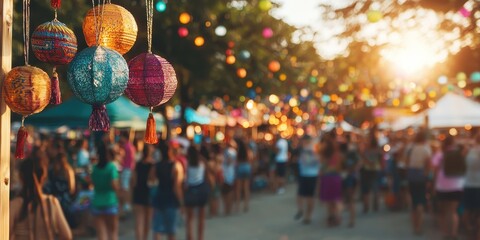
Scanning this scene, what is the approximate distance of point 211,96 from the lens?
18562 mm

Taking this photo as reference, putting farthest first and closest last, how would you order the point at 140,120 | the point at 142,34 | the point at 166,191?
the point at 140,120 → the point at 142,34 → the point at 166,191

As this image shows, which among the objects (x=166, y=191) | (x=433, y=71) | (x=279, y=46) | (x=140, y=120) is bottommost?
(x=166, y=191)

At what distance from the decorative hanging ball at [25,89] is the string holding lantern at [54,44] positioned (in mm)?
247

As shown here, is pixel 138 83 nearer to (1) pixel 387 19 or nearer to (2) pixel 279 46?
(1) pixel 387 19

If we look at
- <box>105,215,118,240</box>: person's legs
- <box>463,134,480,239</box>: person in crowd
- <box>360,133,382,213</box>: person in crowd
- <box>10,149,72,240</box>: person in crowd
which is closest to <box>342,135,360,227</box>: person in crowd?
<box>360,133,382,213</box>: person in crowd

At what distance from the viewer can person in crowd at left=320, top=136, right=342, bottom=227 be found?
11859mm

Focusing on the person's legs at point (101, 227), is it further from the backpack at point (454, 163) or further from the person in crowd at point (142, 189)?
the backpack at point (454, 163)

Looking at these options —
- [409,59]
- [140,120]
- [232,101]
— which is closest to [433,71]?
[409,59]

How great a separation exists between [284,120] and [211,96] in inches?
1298

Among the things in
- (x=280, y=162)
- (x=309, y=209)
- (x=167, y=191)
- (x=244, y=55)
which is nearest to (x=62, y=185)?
(x=167, y=191)

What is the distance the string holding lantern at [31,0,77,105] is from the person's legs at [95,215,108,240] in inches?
222

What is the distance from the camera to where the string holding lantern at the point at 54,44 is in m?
3.12

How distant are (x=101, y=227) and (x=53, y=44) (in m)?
5.83

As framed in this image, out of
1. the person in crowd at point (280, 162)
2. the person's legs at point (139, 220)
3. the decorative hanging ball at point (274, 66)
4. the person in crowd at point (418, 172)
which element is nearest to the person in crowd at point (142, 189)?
the person's legs at point (139, 220)
